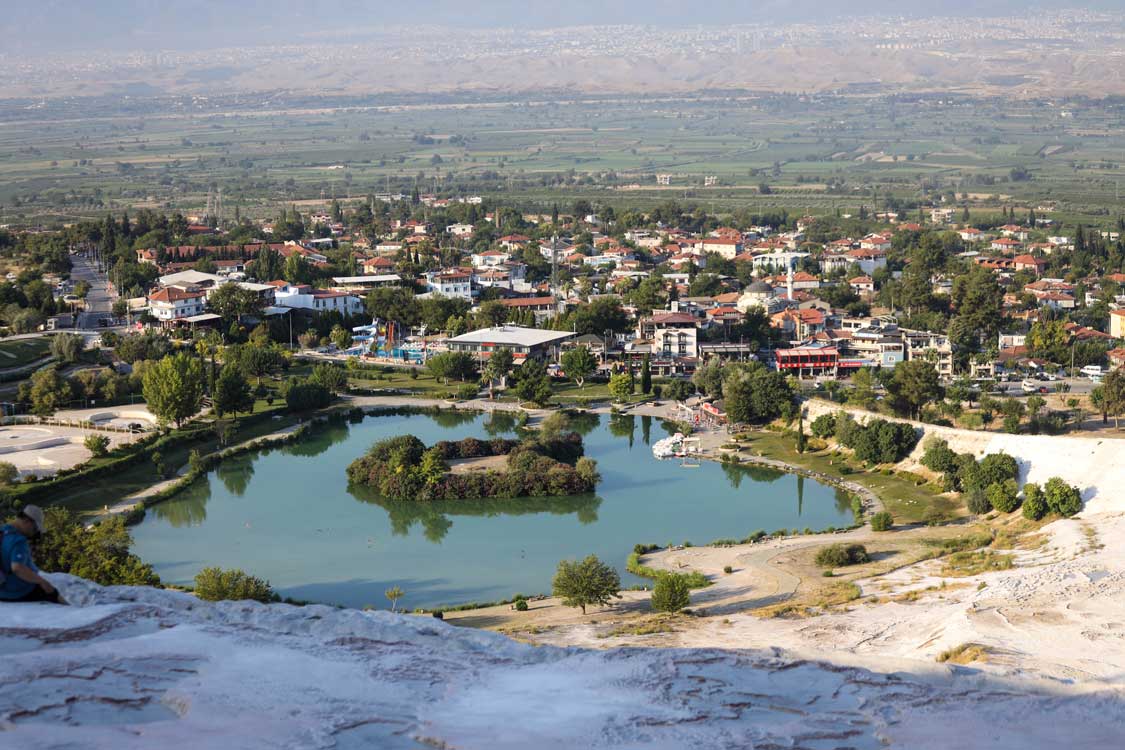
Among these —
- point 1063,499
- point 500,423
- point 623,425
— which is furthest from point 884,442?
point 500,423

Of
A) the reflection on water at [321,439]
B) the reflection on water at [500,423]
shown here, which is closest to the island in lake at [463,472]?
the reflection on water at [321,439]

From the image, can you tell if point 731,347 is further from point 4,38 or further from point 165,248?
point 4,38

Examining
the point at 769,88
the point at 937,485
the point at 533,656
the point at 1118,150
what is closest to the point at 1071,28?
the point at 769,88

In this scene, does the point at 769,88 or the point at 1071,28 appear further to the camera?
the point at 1071,28

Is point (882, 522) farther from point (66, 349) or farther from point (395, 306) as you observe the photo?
point (395, 306)

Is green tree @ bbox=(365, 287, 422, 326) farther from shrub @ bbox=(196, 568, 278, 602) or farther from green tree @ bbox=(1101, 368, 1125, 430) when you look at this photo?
shrub @ bbox=(196, 568, 278, 602)
